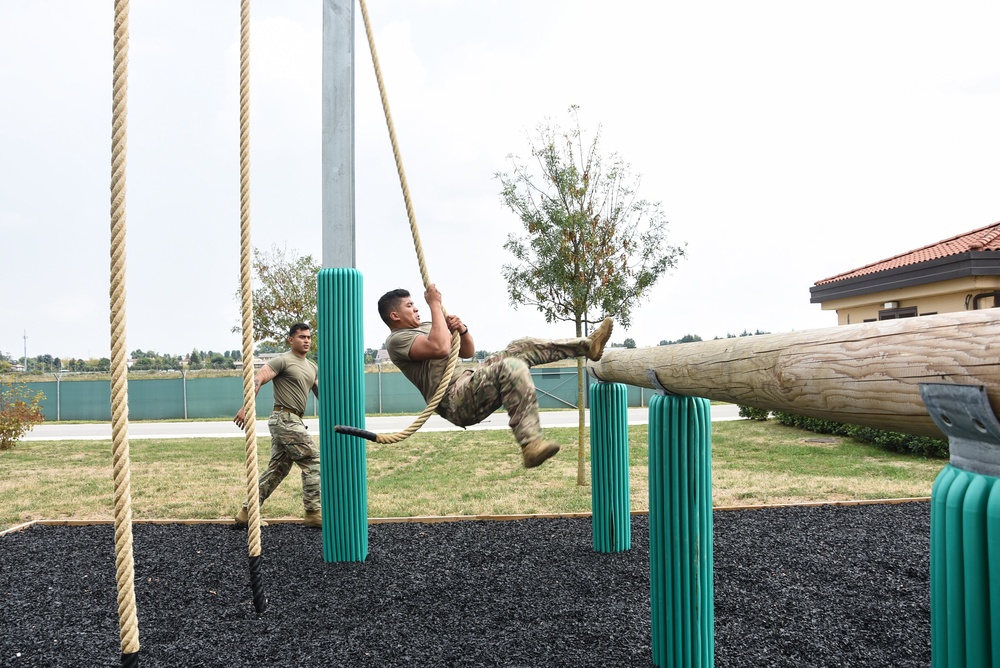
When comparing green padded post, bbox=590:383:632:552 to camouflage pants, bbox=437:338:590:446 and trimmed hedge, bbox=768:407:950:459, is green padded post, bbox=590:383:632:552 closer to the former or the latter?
camouflage pants, bbox=437:338:590:446

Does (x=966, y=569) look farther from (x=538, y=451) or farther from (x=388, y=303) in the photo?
(x=388, y=303)

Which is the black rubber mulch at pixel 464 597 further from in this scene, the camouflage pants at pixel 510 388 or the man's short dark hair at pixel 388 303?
the man's short dark hair at pixel 388 303

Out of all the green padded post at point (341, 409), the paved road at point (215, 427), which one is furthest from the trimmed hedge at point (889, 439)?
the green padded post at point (341, 409)

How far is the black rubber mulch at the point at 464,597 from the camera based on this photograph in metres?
3.80

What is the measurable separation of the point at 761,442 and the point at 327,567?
9.64 m

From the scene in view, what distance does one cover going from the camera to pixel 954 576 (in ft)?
4.60

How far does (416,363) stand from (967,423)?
2.75 m

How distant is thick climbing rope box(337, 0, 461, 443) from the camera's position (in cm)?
333

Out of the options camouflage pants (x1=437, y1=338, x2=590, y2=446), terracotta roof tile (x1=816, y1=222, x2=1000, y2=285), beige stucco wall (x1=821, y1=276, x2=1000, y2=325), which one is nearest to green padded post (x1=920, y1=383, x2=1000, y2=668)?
camouflage pants (x1=437, y1=338, x2=590, y2=446)

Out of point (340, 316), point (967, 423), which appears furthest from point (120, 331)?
point (340, 316)

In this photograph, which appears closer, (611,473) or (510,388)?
(510,388)

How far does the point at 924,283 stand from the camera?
12.8 metres

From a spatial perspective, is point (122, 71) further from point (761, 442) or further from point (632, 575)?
point (761, 442)

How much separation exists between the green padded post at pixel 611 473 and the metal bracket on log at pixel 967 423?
13.9 feet
